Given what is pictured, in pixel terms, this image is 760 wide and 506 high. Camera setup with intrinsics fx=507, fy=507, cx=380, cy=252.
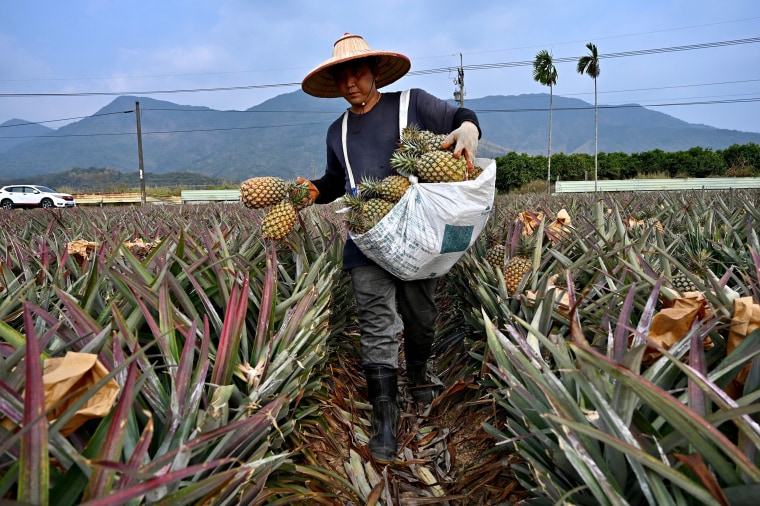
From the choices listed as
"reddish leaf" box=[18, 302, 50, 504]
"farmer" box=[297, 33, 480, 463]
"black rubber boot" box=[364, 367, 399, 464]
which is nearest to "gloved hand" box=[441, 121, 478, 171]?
"farmer" box=[297, 33, 480, 463]

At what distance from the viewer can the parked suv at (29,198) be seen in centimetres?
2508

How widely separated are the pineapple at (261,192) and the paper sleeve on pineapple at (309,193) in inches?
5.7

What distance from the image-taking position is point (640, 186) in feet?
85.6

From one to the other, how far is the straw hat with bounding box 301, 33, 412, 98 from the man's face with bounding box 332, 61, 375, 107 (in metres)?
0.07

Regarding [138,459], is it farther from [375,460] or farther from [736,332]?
[375,460]

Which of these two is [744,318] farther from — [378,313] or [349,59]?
[349,59]

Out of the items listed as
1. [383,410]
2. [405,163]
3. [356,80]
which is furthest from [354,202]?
[383,410]

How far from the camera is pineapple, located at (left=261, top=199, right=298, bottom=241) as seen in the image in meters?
2.17

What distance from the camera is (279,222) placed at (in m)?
2.19

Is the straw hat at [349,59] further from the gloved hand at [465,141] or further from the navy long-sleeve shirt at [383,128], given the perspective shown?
the gloved hand at [465,141]

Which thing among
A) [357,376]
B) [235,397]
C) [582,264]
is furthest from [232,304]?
[357,376]

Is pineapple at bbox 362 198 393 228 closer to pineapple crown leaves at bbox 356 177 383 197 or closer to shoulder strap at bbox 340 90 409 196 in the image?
pineapple crown leaves at bbox 356 177 383 197

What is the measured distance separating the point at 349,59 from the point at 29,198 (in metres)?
29.5

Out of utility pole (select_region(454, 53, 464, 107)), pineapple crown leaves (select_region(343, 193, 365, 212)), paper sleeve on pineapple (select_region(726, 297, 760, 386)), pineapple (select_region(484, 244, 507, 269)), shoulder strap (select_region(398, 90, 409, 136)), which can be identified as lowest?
pineapple (select_region(484, 244, 507, 269))
